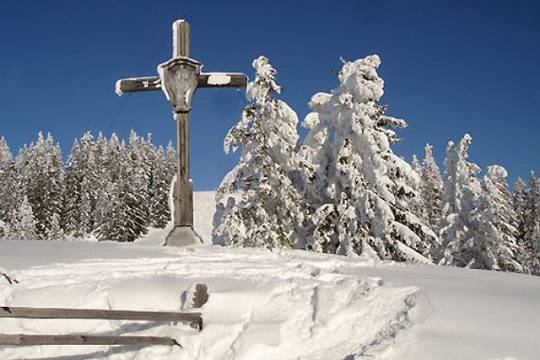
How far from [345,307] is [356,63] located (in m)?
17.6

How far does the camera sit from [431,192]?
72312 mm

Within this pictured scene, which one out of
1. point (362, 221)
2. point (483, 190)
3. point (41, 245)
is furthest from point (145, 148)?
point (41, 245)

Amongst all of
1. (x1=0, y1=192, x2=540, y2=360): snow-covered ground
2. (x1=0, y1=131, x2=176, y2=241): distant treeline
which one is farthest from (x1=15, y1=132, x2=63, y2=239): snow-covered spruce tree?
(x1=0, y1=192, x2=540, y2=360): snow-covered ground

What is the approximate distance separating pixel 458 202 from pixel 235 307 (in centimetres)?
2992

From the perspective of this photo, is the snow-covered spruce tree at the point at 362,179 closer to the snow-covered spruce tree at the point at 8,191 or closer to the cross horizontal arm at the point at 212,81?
the cross horizontal arm at the point at 212,81

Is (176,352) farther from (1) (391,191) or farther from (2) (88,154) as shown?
(2) (88,154)

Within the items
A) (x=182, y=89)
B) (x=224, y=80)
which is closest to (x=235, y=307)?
(x=182, y=89)

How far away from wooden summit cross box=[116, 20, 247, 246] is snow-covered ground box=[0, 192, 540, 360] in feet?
6.12

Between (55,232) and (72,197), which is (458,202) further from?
(72,197)

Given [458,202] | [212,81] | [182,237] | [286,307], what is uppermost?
[458,202]

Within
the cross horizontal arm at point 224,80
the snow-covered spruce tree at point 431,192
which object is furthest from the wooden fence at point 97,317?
the snow-covered spruce tree at point 431,192

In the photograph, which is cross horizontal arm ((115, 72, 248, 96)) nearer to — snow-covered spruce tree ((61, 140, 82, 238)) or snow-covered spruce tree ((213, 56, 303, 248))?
snow-covered spruce tree ((213, 56, 303, 248))

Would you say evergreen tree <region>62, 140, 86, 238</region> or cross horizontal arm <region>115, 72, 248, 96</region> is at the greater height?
evergreen tree <region>62, 140, 86, 238</region>

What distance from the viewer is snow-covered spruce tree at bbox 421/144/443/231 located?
64375 millimetres
